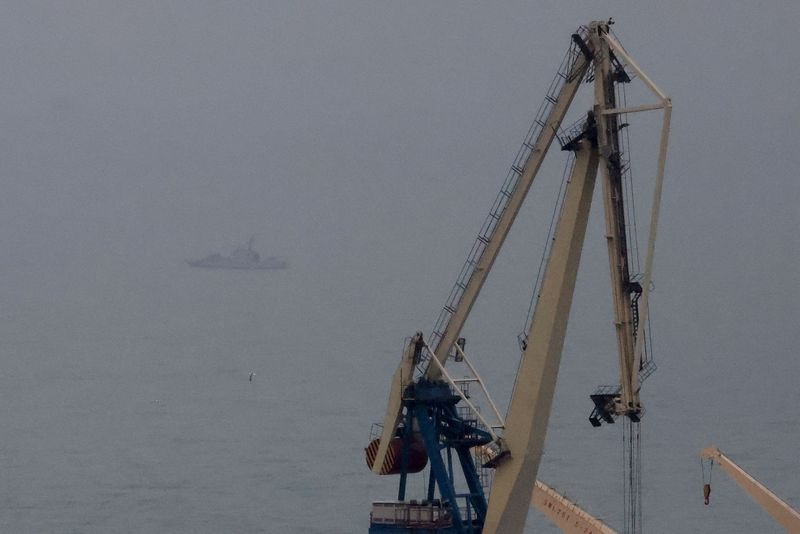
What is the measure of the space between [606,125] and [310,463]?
50614mm

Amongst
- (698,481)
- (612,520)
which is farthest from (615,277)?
(698,481)

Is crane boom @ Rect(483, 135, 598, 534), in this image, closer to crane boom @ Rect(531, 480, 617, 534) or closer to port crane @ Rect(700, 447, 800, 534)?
crane boom @ Rect(531, 480, 617, 534)

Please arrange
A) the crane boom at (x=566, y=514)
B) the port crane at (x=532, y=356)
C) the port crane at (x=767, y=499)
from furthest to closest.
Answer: the port crane at (x=767, y=499), the crane boom at (x=566, y=514), the port crane at (x=532, y=356)

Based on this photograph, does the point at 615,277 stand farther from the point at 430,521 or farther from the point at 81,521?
the point at 81,521

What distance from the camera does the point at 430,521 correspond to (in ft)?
185

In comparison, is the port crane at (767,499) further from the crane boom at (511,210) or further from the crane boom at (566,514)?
the crane boom at (511,210)

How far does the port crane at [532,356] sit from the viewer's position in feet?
171

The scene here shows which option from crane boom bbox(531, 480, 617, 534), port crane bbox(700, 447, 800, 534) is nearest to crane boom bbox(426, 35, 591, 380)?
crane boom bbox(531, 480, 617, 534)

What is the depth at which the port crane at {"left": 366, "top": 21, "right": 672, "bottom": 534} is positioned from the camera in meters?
52.1

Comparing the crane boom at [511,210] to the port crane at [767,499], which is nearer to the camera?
the crane boom at [511,210]

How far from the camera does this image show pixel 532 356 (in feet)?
178

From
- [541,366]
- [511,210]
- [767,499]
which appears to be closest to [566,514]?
[767,499]

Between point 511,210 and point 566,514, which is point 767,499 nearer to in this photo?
point 566,514

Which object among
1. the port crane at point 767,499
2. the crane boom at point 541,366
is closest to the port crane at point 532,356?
the crane boom at point 541,366
